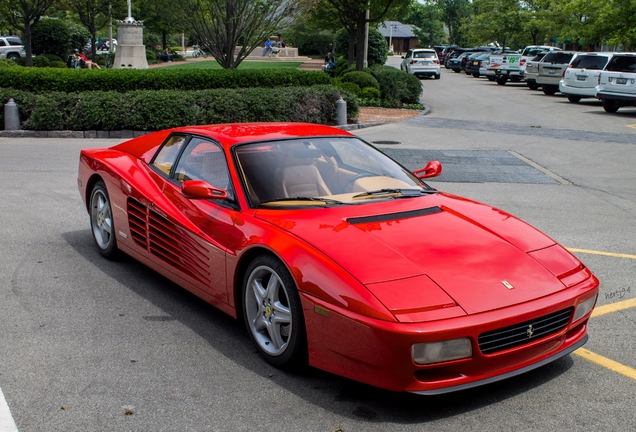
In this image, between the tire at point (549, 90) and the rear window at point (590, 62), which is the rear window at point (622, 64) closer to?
the rear window at point (590, 62)

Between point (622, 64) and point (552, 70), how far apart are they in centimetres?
791

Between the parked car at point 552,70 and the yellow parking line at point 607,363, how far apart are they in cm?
2889

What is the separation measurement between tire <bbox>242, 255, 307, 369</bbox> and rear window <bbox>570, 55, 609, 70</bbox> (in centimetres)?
2523

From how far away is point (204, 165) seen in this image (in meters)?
5.57

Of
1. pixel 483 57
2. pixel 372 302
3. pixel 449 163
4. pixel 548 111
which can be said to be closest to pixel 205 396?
pixel 372 302

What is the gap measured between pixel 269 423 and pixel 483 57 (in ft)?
150

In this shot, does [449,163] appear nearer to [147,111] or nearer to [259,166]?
[147,111]

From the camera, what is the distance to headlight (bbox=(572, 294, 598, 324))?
4.25m

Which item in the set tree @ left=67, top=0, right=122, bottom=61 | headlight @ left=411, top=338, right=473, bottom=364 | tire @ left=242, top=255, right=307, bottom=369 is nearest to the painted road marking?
tire @ left=242, top=255, right=307, bottom=369

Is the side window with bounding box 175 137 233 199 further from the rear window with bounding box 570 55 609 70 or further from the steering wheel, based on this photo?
the rear window with bounding box 570 55 609 70

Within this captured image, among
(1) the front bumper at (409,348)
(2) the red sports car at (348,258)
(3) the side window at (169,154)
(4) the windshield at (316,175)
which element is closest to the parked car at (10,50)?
(3) the side window at (169,154)

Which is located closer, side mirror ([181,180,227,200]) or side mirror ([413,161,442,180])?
side mirror ([181,180,227,200])

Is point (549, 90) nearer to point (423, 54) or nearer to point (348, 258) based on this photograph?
point (423, 54)

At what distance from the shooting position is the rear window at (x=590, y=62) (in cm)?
2702
